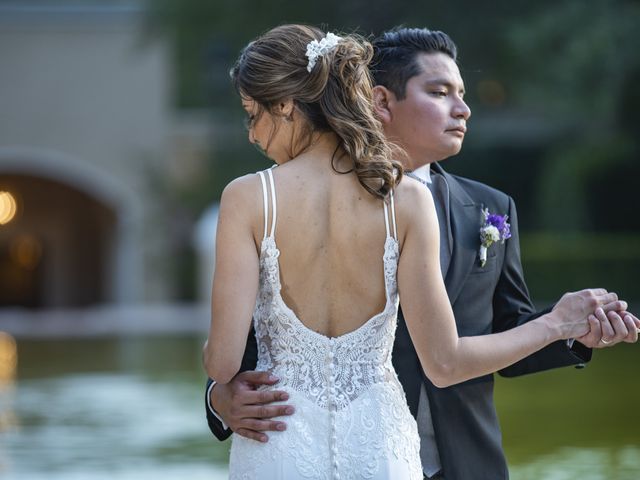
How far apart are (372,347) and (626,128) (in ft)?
58.5

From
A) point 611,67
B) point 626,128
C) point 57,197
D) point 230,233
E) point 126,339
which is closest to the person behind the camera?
point 230,233

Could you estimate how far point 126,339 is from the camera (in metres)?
17.8

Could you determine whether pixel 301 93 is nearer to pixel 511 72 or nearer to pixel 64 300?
pixel 511 72

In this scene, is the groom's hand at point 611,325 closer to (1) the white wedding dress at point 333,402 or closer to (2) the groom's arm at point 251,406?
(1) the white wedding dress at point 333,402

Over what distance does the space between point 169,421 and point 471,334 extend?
6.39 m

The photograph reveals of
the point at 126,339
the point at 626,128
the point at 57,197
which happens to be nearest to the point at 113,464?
the point at 126,339

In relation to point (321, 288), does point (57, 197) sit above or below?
above

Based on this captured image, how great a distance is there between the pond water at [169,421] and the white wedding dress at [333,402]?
163 inches

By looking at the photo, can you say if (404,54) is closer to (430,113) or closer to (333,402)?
(430,113)

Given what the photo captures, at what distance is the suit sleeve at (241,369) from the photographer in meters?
2.96

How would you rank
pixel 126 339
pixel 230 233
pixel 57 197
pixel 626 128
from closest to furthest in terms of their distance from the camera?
pixel 230 233 < pixel 126 339 < pixel 626 128 < pixel 57 197

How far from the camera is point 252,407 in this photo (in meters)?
2.60

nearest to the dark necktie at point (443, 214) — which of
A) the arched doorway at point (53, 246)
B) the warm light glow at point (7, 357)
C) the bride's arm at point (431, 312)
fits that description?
the bride's arm at point (431, 312)

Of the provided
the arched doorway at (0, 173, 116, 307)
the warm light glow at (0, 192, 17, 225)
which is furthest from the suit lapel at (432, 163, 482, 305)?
the warm light glow at (0, 192, 17, 225)
